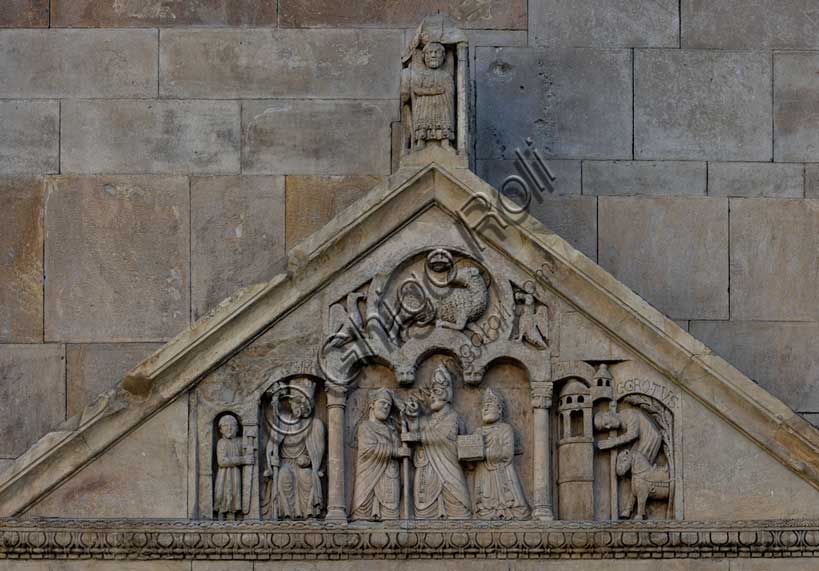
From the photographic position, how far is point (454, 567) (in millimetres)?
14031

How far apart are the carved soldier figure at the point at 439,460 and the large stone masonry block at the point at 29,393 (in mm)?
2448

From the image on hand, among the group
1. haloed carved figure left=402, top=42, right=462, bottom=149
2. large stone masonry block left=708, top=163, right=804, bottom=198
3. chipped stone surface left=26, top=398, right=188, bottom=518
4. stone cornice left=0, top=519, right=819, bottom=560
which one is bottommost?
stone cornice left=0, top=519, right=819, bottom=560

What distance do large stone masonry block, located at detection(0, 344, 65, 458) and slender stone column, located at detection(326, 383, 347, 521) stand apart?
196 cm

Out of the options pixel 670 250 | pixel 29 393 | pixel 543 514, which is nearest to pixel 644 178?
pixel 670 250

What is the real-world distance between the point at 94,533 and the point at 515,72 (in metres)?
4.17

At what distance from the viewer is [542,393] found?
46.7 feet

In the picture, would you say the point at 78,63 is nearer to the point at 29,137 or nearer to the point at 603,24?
the point at 29,137

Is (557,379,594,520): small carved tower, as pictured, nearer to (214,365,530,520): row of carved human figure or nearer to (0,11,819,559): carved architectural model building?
(0,11,819,559): carved architectural model building

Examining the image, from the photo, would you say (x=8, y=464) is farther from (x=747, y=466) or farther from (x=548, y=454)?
(x=747, y=466)

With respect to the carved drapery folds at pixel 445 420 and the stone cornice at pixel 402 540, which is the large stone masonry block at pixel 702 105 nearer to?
the carved drapery folds at pixel 445 420

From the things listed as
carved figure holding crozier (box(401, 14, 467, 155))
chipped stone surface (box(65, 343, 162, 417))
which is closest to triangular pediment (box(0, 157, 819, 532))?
carved figure holding crozier (box(401, 14, 467, 155))

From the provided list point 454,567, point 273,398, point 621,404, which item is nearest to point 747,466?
point 621,404

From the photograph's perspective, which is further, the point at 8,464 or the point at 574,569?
the point at 8,464

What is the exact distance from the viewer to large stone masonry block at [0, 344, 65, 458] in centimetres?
1516
